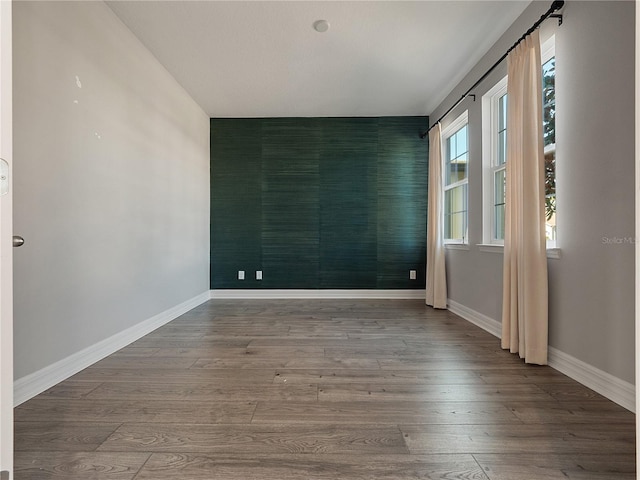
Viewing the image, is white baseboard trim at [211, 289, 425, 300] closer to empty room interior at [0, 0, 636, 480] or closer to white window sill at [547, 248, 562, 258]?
empty room interior at [0, 0, 636, 480]

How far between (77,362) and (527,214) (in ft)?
10.2

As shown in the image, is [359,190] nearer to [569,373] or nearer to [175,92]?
[175,92]

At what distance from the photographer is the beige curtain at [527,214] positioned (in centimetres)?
205

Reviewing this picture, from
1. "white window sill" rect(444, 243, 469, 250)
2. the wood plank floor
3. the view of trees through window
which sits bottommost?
the wood plank floor

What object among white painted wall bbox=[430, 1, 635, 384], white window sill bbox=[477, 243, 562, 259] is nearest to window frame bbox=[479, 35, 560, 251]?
white window sill bbox=[477, 243, 562, 259]

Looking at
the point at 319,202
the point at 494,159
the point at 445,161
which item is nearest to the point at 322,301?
the point at 319,202

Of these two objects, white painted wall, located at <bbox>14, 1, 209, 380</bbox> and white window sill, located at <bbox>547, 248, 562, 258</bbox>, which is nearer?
white painted wall, located at <bbox>14, 1, 209, 380</bbox>

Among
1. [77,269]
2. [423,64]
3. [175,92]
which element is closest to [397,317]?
[423,64]

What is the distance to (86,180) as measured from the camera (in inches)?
83.0

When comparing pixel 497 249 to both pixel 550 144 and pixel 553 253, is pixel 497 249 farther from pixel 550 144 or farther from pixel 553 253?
pixel 550 144

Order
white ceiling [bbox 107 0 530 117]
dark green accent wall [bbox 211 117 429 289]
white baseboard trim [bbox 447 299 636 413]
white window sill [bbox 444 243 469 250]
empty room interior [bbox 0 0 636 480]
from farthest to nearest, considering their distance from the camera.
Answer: dark green accent wall [bbox 211 117 429 289], white window sill [bbox 444 243 469 250], white ceiling [bbox 107 0 530 117], white baseboard trim [bbox 447 299 636 413], empty room interior [bbox 0 0 636 480]

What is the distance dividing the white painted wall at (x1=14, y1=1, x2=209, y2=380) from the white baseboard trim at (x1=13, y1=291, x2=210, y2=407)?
46 millimetres

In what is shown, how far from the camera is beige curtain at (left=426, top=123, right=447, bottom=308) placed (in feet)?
12.7

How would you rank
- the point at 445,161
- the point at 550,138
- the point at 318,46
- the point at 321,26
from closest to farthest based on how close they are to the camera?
1. the point at 550,138
2. the point at 321,26
3. the point at 318,46
4. the point at 445,161
